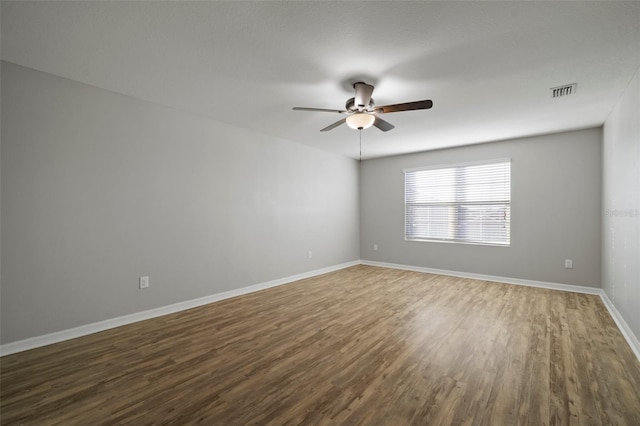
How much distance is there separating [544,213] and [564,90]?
2.30m

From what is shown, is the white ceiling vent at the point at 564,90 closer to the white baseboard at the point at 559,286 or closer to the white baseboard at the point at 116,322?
the white baseboard at the point at 559,286

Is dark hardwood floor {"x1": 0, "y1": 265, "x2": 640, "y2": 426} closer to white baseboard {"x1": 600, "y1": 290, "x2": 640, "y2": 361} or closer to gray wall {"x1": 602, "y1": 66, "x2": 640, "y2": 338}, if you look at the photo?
white baseboard {"x1": 600, "y1": 290, "x2": 640, "y2": 361}

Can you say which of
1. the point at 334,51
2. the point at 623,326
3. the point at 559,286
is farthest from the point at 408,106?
the point at 559,286

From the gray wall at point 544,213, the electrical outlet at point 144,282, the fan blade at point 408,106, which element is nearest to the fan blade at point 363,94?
the fan blade at point 408,106

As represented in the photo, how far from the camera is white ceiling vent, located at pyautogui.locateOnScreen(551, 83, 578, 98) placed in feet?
8.92

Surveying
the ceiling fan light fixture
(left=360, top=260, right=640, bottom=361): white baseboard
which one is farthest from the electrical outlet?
(left=360, top=260, right=640, bottom=361): white baseboard

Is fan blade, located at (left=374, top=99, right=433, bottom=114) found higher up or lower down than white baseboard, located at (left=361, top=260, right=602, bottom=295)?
higher up

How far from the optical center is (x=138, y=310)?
10.0 feet

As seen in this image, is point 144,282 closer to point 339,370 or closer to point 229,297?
point 229,297

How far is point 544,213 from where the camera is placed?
4.41 meters

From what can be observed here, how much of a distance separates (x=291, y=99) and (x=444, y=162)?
3531 millimetres

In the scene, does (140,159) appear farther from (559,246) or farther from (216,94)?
(559,246)

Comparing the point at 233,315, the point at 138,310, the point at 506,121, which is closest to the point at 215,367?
the point at 233,315

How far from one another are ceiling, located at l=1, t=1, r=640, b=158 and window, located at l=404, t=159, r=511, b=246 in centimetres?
163
